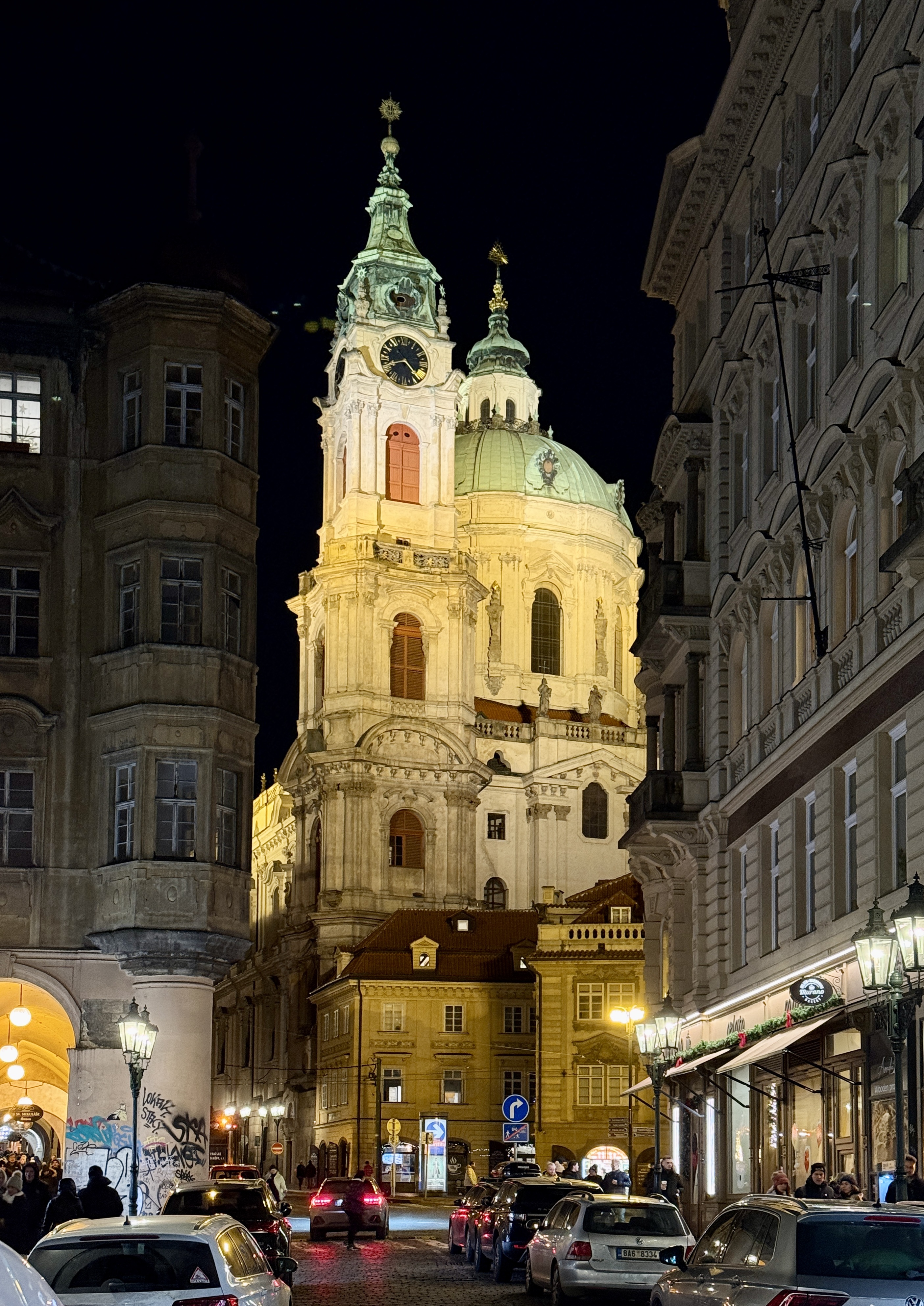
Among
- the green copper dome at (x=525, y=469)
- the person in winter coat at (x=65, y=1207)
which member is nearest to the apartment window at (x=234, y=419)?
the person in winter coat at (x=65, y=1207)

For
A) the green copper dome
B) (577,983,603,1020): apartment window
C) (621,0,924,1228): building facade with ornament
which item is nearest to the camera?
(621,0,924,1228): building facade with ornament

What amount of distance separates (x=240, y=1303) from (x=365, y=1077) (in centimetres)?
7456

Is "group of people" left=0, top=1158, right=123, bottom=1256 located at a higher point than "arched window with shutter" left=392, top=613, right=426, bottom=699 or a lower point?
lower

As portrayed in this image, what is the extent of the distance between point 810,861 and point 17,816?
15.0m

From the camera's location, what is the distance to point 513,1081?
285 ft

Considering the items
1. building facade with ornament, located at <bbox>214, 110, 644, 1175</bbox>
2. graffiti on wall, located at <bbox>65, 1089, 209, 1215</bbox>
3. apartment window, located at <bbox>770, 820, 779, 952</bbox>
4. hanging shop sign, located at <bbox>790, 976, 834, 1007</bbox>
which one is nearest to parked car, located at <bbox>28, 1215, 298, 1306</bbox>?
hanging shop sign, located at <bbox>790, 976, 834, 1007</bbox>

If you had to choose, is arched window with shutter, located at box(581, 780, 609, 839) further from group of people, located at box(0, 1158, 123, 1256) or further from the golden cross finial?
group of people, located at box(0, 1158, 123, 1256)

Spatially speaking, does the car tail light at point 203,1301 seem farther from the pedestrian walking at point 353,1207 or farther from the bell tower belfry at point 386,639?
the bell tower belfry at point 386,639

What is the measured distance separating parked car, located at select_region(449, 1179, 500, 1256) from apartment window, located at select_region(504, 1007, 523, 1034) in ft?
149

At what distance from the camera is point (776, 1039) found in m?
30.6

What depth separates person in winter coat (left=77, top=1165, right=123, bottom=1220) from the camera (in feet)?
81.3

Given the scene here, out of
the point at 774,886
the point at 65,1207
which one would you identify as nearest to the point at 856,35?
the point at 774,886

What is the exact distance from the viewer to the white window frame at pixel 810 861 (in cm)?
3169

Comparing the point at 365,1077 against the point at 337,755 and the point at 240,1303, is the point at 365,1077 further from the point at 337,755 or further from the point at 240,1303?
the point at 240,1303
